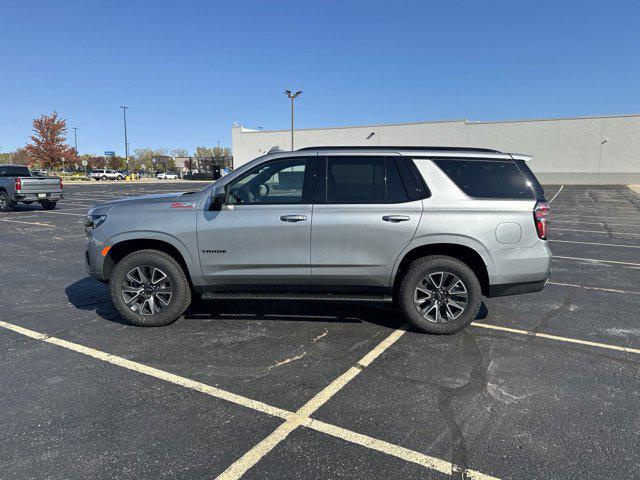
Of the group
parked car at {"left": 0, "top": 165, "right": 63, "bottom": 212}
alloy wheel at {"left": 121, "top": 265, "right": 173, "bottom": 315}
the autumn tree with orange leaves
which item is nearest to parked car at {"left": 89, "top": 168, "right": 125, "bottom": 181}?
the autumn tree with orange leaves

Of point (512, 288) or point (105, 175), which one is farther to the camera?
point (105, 175)

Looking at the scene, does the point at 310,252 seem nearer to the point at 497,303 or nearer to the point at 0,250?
the point at 497,303

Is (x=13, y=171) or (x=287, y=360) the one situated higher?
(x=13, y=171)

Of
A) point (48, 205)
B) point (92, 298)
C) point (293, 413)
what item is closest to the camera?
point (293, 413)

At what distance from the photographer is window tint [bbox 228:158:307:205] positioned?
14.8ft

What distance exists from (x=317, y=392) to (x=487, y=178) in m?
2.81

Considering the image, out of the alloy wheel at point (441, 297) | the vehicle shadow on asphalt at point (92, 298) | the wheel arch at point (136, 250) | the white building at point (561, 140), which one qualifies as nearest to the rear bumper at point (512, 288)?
the alloy wheel at point (441, 297)

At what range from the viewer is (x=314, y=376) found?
3.64 meters

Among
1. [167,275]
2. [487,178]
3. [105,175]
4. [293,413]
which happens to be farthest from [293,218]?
[105,175]

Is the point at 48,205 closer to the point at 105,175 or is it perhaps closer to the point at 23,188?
the point at 23,188

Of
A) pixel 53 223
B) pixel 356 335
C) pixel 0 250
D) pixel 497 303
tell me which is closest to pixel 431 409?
pixel 356 335

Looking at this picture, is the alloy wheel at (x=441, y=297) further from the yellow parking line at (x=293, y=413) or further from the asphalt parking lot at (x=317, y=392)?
the yellow parking line at (x=293, y=413)

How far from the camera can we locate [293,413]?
10.1ft

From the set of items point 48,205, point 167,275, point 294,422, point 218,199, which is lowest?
point 294,422
